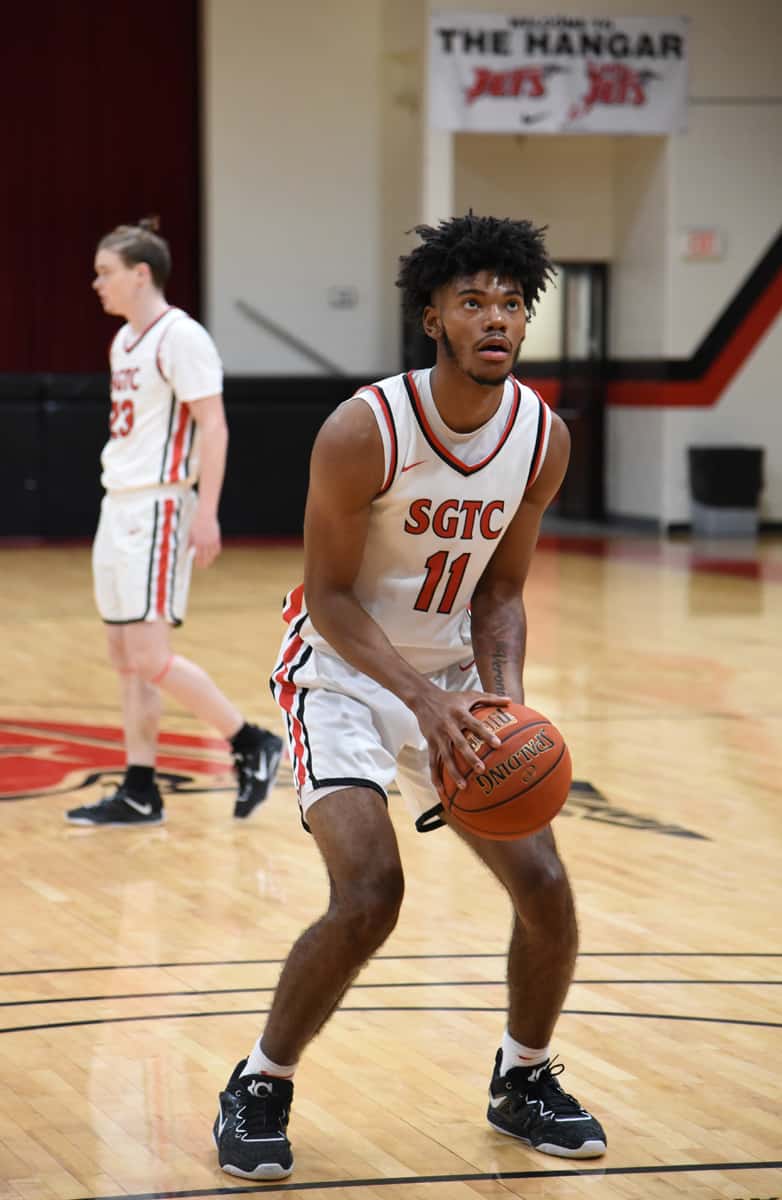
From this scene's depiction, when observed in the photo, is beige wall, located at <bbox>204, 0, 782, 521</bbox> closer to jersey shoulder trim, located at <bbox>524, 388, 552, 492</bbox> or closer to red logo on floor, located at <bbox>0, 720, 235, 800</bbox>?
red logo on floor, located at <bbox>0, 720, 235, 800</bbox>

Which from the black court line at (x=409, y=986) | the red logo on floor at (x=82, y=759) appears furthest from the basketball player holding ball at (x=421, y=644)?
the red logo on floor at (x=82, y=759)

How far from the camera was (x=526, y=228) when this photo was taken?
10.4 ft

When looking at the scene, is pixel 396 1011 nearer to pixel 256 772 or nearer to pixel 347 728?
pixel 347 728

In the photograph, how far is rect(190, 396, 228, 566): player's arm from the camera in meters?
5.57

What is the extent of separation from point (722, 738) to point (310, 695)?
13.4 ft

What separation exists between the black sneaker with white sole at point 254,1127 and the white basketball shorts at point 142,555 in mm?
2605

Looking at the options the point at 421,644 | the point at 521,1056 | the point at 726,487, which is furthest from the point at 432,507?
the point at 726,487

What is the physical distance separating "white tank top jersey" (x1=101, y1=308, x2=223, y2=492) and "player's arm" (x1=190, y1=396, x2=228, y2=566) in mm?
39

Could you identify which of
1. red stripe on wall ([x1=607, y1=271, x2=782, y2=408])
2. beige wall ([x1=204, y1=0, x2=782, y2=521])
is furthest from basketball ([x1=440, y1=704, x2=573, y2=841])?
red stripe on wall ([x1=607, y1=271, x2=782, y2=408])

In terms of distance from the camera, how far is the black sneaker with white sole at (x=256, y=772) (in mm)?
5750

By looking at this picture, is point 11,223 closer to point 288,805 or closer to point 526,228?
point 288,805

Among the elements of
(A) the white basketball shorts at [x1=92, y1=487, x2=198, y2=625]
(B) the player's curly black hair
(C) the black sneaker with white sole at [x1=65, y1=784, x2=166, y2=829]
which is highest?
(B) the player's curly black hair

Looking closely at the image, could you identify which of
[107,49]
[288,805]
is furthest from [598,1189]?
[107,49]

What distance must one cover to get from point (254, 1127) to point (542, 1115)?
19.7 inches
